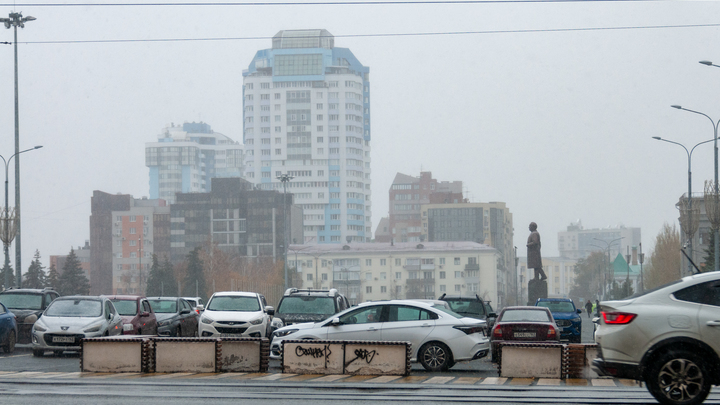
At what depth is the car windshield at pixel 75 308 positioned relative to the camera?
72.7 feet

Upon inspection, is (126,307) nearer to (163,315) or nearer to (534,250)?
(163,315)

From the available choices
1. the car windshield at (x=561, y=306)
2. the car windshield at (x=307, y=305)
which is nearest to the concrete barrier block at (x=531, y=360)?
the car windshield at (x=307, y=305)

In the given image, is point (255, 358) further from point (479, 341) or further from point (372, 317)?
point (479, 341)

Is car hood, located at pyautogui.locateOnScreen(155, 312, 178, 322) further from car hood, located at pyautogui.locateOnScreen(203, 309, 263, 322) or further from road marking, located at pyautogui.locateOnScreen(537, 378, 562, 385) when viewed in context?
road marking, located at pyautogui.locateOnScreen(537, 378, 562, 385)

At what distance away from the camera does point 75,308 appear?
2238 cm

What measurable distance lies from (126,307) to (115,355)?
928 centimetres

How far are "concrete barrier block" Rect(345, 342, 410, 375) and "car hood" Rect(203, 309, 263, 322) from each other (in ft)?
26.6

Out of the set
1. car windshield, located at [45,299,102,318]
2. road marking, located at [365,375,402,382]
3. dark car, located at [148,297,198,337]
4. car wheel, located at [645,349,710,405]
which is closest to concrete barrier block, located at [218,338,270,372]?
road marking, located at [365,375,402,382]

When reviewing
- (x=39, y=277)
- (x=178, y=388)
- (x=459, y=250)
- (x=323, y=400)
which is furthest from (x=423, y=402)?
(x=459, y=250)

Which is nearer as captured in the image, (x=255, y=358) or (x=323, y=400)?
Result: (x=323, y=400)

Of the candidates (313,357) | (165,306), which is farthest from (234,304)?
(313,357)

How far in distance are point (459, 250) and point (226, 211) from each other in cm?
4772

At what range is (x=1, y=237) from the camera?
133ft

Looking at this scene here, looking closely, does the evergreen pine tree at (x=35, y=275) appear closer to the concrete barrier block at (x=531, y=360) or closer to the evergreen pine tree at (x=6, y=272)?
the evergreen pine tree at (x=6, y=272)
